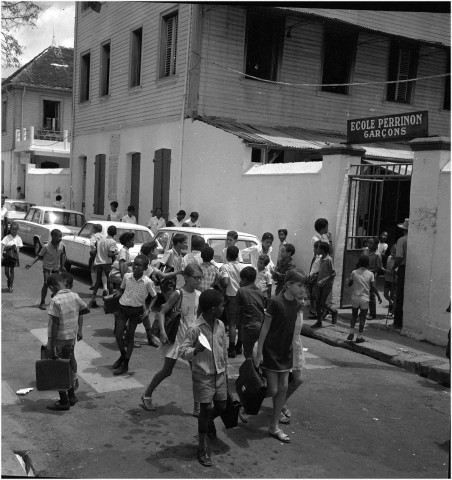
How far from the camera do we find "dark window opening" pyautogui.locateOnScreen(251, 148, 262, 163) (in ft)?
52.2

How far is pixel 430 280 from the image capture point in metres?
9.34

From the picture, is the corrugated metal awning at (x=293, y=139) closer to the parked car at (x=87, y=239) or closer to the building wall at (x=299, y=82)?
the building wall at (x=299, y=82)

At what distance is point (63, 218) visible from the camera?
1712 centimetres

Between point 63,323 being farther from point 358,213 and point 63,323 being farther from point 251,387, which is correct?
point 358,213

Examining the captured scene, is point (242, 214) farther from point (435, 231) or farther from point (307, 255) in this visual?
point (435, 231)

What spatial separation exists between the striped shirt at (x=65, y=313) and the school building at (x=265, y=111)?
656 centimetres

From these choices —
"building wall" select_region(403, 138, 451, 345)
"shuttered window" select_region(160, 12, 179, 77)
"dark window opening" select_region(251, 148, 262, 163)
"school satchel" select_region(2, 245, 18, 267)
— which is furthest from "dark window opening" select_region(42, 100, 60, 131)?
"building wall" select_region(403, 138, 451, 345)

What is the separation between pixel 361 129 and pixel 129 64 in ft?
34.9

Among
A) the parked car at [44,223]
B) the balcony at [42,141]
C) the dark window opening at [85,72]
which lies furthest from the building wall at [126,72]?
the balcony at [42,141]

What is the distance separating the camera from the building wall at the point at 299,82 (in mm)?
16469

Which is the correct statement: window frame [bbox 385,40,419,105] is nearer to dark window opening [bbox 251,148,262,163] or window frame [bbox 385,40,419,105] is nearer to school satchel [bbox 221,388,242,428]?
dark window opening [bbox 251,148,262,163]

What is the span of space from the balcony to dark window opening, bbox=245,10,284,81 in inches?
659

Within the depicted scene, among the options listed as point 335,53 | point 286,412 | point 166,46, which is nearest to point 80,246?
point 166,46

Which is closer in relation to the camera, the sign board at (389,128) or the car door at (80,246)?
the sign board at (389,128)
